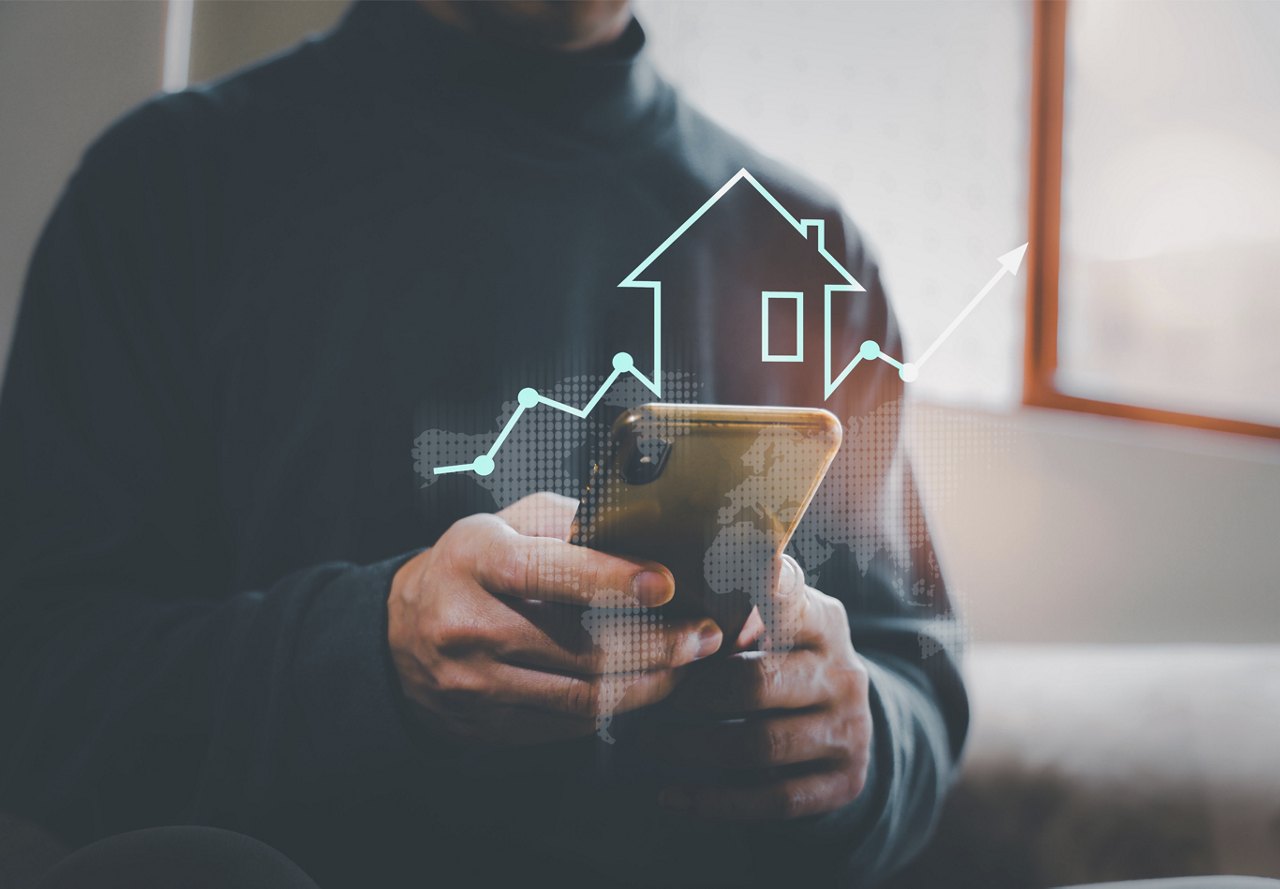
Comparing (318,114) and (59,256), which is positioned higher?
(318,114)

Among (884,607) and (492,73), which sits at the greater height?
(492,73)

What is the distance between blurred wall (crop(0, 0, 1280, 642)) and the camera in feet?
2.37

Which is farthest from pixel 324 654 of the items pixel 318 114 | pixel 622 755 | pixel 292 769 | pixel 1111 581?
pixel 1111 581

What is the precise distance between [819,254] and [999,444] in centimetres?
24

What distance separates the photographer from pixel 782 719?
0.66m

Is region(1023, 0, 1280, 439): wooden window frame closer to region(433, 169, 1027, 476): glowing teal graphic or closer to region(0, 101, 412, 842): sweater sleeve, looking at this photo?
region(433, 169, 1027, 476): glowing teal graphic

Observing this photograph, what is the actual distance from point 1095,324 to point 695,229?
1.37ft

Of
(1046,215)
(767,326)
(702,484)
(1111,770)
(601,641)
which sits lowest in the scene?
(1111,770)

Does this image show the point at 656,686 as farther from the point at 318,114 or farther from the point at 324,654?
the point at 318,114

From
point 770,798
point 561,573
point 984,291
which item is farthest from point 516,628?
point 984,291

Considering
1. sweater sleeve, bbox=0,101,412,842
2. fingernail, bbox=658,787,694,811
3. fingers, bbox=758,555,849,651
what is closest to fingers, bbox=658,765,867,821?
fingernail, bbox=658,787,694,811

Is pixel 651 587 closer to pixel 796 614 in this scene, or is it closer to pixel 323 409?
pixel 796 614

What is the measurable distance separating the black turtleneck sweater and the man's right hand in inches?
1.0

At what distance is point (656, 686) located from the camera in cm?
61
